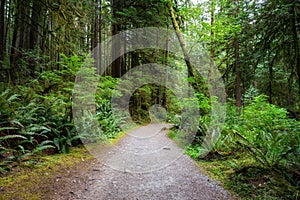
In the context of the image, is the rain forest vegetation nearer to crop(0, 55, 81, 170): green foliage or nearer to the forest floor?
crop(0, 55, 81, 170): green foliage

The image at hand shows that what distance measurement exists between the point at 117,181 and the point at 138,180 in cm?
40

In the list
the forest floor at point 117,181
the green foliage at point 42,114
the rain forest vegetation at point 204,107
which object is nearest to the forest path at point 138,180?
the forest floor at point 117,181

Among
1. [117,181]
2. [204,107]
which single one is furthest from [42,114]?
[204,107]

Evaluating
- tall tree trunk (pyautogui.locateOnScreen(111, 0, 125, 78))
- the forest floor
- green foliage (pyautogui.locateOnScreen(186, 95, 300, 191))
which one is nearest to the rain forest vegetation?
green foliage (pyautogui.locateOnScreen(186, 95, 300, 191))

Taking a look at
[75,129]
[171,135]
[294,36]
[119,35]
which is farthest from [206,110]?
[119,35]

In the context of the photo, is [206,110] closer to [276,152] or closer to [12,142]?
[276,152]

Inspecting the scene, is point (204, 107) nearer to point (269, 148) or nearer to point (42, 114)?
point (269, 148)

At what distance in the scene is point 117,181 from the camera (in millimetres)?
3271

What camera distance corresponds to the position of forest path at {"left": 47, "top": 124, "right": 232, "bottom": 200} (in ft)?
9.28

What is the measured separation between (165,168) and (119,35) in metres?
9.37

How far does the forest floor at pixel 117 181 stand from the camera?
8.86ft

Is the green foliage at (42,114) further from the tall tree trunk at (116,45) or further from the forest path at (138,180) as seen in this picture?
the tall tree trunk at (116,45)

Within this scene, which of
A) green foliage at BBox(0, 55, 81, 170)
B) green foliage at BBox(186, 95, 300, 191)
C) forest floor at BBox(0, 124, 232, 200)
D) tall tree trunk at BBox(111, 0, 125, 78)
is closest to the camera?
forest floor at BBox(0, 124, 232, 200)

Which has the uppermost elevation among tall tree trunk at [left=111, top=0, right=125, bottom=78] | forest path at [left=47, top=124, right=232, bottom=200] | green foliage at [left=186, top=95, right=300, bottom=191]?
tall tree trunk at [left=111, top=0, right=125, bottom=78]
